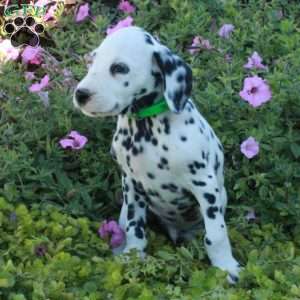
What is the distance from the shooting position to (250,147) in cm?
389

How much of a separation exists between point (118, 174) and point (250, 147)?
27.6 inches

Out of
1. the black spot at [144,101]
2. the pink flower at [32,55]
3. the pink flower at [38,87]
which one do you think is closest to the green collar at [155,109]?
the black spot at [144,101]

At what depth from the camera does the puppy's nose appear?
3051 mm

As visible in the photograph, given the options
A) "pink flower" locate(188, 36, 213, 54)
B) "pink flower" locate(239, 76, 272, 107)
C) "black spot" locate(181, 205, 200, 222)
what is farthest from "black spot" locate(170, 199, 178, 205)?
"pink flower" locate(188, 36, 213, 54)

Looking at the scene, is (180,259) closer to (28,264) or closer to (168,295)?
(168,295)

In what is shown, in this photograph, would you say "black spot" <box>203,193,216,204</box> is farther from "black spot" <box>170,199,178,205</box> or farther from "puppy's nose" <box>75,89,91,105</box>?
"puppy's nose" <box>75,89,91,105</box>

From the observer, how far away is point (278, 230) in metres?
3.81

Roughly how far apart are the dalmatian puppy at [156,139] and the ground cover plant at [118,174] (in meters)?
0.17

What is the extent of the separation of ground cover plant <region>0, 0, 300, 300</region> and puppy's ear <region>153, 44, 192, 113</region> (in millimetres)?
672

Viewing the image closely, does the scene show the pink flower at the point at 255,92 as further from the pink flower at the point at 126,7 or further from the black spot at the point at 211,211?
the pink flower at the point at 126,7

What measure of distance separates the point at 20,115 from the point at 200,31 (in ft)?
4.89

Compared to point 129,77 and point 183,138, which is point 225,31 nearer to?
point 183,138

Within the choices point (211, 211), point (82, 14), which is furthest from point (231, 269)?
point (82, 14)

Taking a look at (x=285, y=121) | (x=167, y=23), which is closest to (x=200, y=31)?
(x=167, y=23)
